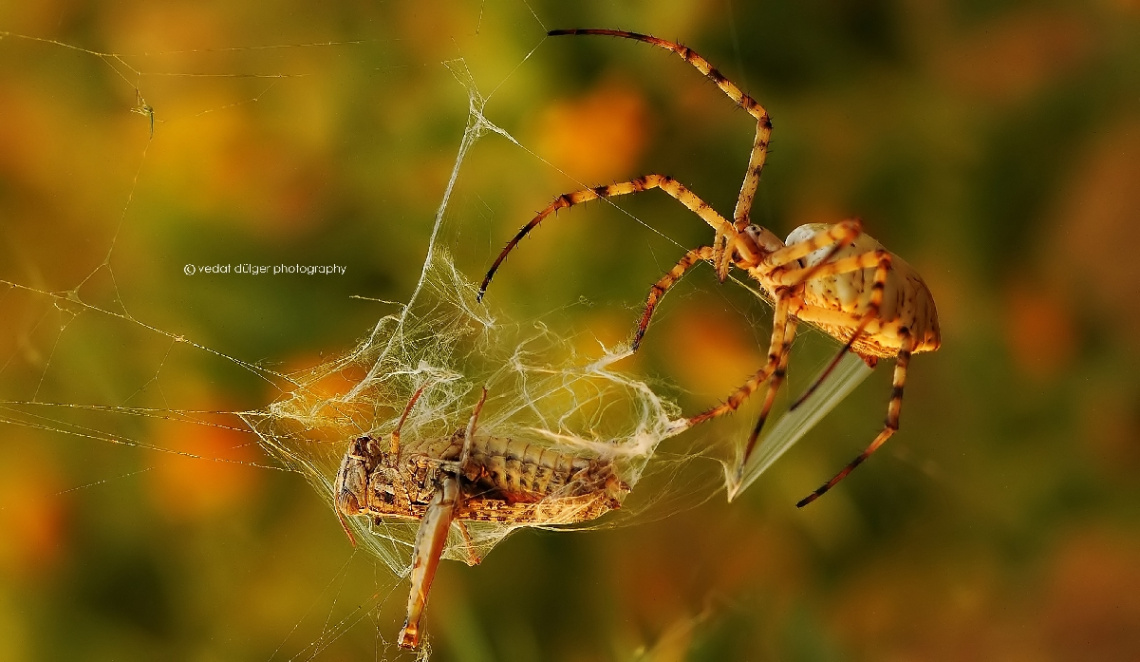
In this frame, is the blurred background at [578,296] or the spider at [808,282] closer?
the spider at [808,282]

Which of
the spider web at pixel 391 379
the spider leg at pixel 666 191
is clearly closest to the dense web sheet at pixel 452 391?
the spider web at pixel 391 379

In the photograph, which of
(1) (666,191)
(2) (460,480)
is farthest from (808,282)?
(2) (460,480)

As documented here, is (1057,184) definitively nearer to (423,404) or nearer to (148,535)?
(423,404)

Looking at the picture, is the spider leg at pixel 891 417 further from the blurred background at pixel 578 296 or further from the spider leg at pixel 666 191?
the spider leg at pixel 666 191

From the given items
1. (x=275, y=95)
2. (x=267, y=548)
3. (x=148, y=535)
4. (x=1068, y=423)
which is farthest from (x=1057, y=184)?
(x=148, y=535)

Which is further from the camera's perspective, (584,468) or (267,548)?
(267,548)

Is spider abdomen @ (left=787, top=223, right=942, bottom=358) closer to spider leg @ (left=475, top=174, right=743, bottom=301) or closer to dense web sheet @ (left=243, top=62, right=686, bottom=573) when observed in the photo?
spider leg @ (left=475, top=174, right=743, bottom=301)
